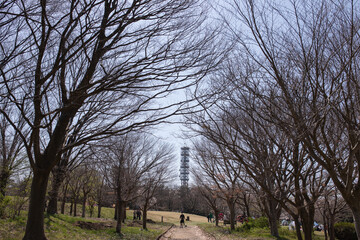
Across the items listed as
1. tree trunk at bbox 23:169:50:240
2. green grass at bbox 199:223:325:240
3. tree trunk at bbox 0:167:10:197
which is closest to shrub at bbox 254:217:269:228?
green grass at bbox 199:223:325:240

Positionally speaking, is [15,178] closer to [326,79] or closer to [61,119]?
[61,119]

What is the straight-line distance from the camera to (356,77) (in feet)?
16.0

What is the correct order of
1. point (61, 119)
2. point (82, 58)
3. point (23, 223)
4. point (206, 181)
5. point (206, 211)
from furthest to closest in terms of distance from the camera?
1. point (206, 211)
2. point (206, 181)
3. point (23, 223)
4. point (82, 58)
5. point (61, 119)

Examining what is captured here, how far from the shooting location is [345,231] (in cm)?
1989

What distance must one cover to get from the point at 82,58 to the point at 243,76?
4530 mm

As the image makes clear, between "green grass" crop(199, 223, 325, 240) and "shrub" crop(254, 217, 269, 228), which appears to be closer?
"green grass" crop(199, 223, 325, 240)

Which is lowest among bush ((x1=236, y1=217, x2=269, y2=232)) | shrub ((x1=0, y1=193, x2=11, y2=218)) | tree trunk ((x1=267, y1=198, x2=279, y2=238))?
bush ((x1=236, y1=217, x2=269, y2=232))

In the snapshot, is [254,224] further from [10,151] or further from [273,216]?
[10,151]

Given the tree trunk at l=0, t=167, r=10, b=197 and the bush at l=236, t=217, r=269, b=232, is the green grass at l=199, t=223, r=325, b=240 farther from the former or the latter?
the tree trunk at l=0, t=167, r=10, b=197

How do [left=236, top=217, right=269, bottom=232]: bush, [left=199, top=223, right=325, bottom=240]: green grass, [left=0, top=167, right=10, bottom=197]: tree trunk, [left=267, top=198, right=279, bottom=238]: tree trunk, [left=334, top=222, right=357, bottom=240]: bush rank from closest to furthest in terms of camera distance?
[left=0, top=167, right=10, bottom=197]: tree trunk < [left=267, top=198, right=279, bottom=238]: tree trunk < [left=199, top=223, right=325, bottom=240]: green grass < [left=334, top=222, right=357, bottom=240]: bush < [left=236, top=217, right=269, bottom=232]: bush

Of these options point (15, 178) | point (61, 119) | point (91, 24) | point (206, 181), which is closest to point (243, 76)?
point (91, 24)

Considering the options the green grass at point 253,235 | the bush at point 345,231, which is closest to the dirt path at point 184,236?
the green grass at point 253,235

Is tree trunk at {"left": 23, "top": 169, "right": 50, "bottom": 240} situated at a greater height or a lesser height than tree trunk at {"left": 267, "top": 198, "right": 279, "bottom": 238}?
greater

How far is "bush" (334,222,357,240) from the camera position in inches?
772
